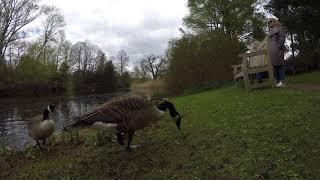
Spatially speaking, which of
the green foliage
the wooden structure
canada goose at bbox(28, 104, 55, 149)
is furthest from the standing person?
the green foliage

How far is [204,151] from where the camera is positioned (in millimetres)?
7711

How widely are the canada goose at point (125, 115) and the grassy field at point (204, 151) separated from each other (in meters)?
0.60

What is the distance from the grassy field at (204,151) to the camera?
6672 millimetres

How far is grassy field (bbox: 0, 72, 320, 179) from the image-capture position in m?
6.67

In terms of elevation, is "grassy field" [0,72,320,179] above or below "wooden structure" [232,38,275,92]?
below

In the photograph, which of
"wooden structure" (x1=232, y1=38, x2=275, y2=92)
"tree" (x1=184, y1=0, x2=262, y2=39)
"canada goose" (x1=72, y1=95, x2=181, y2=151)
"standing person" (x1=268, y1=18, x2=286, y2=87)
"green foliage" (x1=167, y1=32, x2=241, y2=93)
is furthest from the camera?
"tree" (x1=184, y1=0, x2=262, y2=39)

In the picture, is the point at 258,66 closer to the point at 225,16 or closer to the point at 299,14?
the point at 299,14

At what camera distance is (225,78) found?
2886 cm

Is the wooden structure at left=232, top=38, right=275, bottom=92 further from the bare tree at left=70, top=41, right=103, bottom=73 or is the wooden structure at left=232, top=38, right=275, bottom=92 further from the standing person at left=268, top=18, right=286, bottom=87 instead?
the bare tree at left=70, top=41, right=103, bottom=73

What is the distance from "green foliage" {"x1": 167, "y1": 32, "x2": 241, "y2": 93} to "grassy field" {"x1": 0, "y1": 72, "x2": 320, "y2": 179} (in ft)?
59.2

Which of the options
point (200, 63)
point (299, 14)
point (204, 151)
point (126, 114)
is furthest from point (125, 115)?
point (200, 63)

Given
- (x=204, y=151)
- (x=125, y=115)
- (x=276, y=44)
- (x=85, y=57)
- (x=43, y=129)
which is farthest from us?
(x=85, y=57)

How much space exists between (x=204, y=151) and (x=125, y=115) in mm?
1698

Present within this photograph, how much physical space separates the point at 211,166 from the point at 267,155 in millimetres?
959
